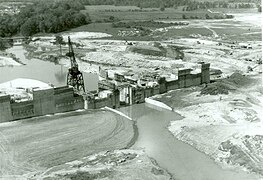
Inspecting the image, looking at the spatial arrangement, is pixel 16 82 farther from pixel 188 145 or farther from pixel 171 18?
pixel 171 18

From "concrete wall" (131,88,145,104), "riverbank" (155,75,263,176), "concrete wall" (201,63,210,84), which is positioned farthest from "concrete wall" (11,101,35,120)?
"concrete wall" (201,63,210,84)

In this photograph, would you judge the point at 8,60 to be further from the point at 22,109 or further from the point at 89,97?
the point at 22,109

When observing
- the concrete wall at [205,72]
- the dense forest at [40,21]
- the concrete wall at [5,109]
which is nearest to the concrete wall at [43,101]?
the concrete wall at [5,109]

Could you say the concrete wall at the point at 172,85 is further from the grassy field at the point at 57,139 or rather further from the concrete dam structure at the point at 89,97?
the grassy field at the point at 57,139

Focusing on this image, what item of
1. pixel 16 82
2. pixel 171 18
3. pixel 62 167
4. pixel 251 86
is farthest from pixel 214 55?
pixel 171 18

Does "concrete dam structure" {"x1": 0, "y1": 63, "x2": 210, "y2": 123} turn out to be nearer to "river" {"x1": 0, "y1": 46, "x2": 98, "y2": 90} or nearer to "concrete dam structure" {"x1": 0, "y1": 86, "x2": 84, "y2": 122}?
"concrete dam structure" {"x1": 0, "y1": 86, "x2": 84, "y2": 122}

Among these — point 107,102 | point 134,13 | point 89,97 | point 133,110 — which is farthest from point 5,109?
point 134,13
